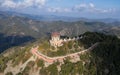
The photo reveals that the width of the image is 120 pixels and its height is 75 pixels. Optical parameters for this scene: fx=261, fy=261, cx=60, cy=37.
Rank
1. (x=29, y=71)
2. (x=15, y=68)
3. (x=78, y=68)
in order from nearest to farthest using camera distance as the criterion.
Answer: (x=78, y=68) < (x=29, y=71) < (x=15, y=68)

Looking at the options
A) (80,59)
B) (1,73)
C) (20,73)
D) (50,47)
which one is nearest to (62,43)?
(50,47)

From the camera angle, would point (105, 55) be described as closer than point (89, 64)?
No

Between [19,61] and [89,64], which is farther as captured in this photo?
[19,61]

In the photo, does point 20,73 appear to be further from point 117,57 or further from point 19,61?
point 117,57

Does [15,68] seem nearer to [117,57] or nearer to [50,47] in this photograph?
[50,47]

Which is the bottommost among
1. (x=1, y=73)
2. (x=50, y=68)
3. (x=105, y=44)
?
(x=1, y=73)

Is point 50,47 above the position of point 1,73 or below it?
above

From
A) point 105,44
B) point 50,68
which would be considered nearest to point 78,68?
point 50,68

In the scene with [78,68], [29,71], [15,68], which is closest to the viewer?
[78,68]

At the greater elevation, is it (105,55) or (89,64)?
(105,55)
